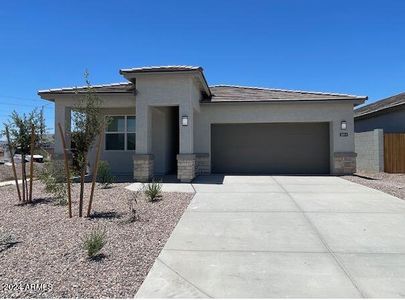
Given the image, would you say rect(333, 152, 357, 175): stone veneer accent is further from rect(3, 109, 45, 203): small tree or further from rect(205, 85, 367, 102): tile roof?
rect(3, 109, 45, 203): small tree

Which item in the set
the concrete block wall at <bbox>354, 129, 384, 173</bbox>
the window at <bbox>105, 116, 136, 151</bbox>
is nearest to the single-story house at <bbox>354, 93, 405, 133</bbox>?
the concrete block wall at <bbox>354, 129, 384, 173</bbox>

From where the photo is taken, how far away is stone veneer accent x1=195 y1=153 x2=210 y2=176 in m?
17.1

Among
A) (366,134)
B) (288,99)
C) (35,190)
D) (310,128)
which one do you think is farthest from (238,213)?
(366,134)

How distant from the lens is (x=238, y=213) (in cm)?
806

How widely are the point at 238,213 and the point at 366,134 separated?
1473 cm

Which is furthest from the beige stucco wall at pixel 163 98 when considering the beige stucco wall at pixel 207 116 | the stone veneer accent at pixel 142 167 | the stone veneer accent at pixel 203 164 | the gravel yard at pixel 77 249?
the gravel yard at pixel 77 249

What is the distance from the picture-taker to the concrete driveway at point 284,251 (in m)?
4.05

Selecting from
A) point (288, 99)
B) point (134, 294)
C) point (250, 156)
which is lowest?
point (134, 294)

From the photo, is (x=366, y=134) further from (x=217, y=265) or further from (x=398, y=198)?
(x=217, y=265)

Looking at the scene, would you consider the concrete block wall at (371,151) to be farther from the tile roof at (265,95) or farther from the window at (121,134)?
the window at (121,134)

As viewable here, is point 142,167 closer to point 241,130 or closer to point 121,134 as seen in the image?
point 121,134

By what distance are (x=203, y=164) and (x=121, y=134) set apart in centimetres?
444

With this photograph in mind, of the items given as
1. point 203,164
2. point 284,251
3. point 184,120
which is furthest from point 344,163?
point 284,251

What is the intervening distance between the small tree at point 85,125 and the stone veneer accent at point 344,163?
12.6 m
